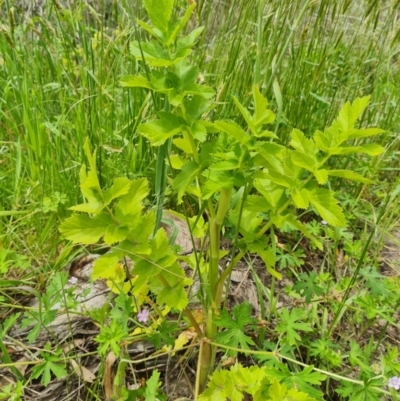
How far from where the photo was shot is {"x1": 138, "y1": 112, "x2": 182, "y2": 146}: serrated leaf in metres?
0.71

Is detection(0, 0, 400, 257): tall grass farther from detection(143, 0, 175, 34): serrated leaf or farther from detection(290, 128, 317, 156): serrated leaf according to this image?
detection(143, 0, 175, 34): serrated leaf

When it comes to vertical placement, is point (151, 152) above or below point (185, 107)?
below

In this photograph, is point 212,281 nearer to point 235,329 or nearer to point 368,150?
point 235,329

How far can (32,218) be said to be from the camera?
1.31 m

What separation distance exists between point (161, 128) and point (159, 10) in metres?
0.19

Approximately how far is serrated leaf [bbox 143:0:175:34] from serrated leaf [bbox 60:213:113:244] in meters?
0.33

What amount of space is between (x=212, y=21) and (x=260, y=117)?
1144 mm

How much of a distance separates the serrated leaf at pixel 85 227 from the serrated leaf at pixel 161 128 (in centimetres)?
16

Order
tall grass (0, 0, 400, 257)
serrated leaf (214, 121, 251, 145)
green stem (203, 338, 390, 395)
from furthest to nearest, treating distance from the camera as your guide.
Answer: tall grass (0, 0, 400, 257) < green stem (203, 338, 390, 395) < serrated leaf (214, 121, 251, 145)

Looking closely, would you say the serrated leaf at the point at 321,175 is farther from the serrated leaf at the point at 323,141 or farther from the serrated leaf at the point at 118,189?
the serrated leaf at the point at 118,189

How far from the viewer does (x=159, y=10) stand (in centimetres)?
68

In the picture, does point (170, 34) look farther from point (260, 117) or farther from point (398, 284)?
point (398, 284)

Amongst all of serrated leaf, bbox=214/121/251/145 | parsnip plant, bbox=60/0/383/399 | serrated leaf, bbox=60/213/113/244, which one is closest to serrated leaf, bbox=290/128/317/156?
parsnip plant, bbox=60/0/383/399

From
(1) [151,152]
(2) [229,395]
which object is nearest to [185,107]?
(2) [229,395]
